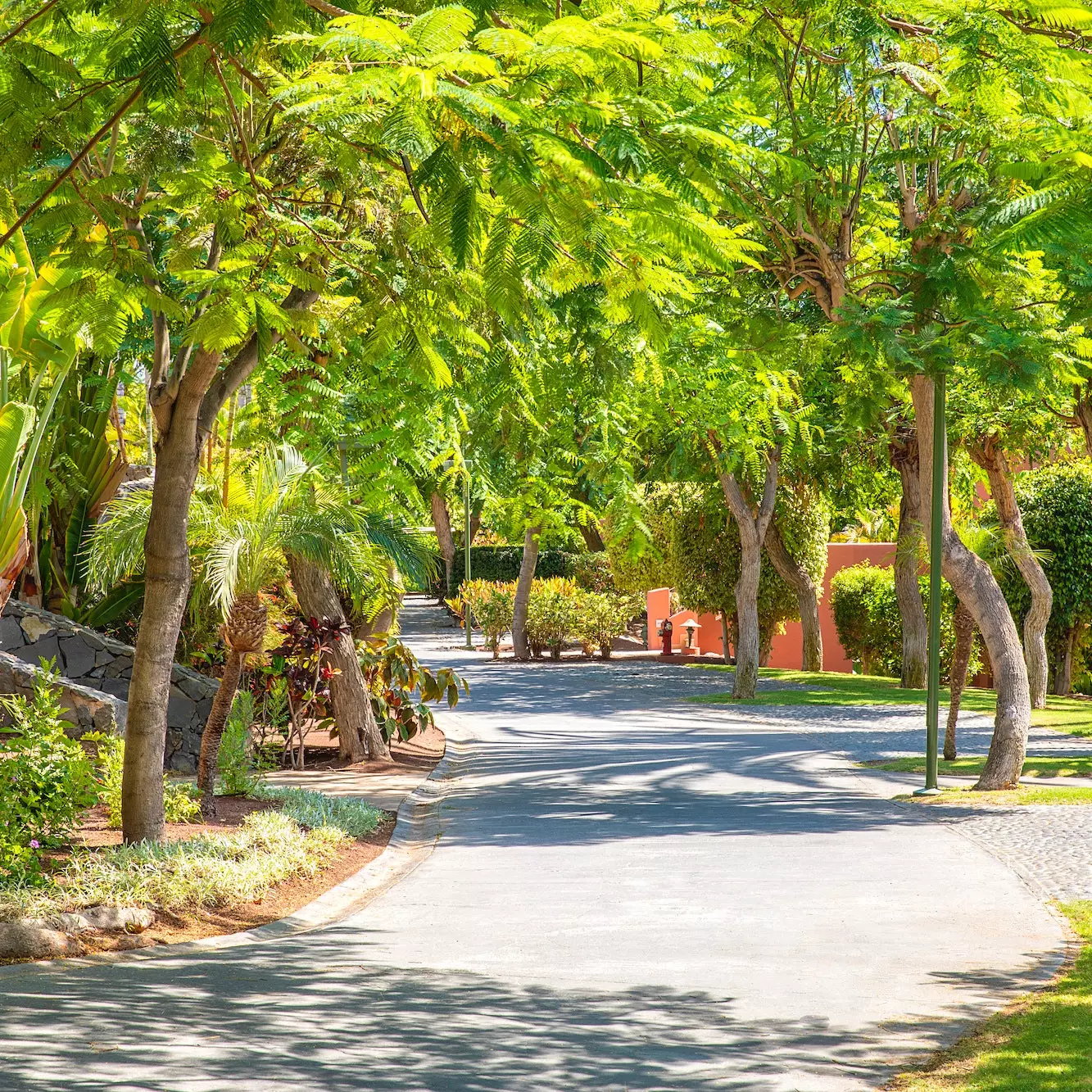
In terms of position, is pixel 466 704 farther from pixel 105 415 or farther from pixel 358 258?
pixel 358 258

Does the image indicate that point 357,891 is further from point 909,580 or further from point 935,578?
point 909,580

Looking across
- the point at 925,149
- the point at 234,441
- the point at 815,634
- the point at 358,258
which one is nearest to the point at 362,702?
the point at 234,441

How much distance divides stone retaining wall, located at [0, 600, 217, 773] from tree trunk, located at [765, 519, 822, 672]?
660 inches

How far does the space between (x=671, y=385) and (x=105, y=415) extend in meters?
7.37

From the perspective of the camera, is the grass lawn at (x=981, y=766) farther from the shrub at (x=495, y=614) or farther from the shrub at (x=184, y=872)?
the shrub at (x=495, y=614)

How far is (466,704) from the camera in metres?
24.2

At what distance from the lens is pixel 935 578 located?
13.6m

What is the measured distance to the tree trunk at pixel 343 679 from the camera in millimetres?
15258

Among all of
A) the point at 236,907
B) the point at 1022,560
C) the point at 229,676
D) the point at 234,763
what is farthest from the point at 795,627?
the point at 236,907

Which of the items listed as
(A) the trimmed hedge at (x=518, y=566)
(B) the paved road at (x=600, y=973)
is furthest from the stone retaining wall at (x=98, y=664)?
(A) the trimmed hedge at (x=518, y=566)

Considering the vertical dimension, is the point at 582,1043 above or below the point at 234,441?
below

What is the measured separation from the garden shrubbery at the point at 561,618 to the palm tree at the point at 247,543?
21.0 metres

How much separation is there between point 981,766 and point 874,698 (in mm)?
8763

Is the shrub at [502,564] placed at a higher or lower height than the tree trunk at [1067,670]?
higher
